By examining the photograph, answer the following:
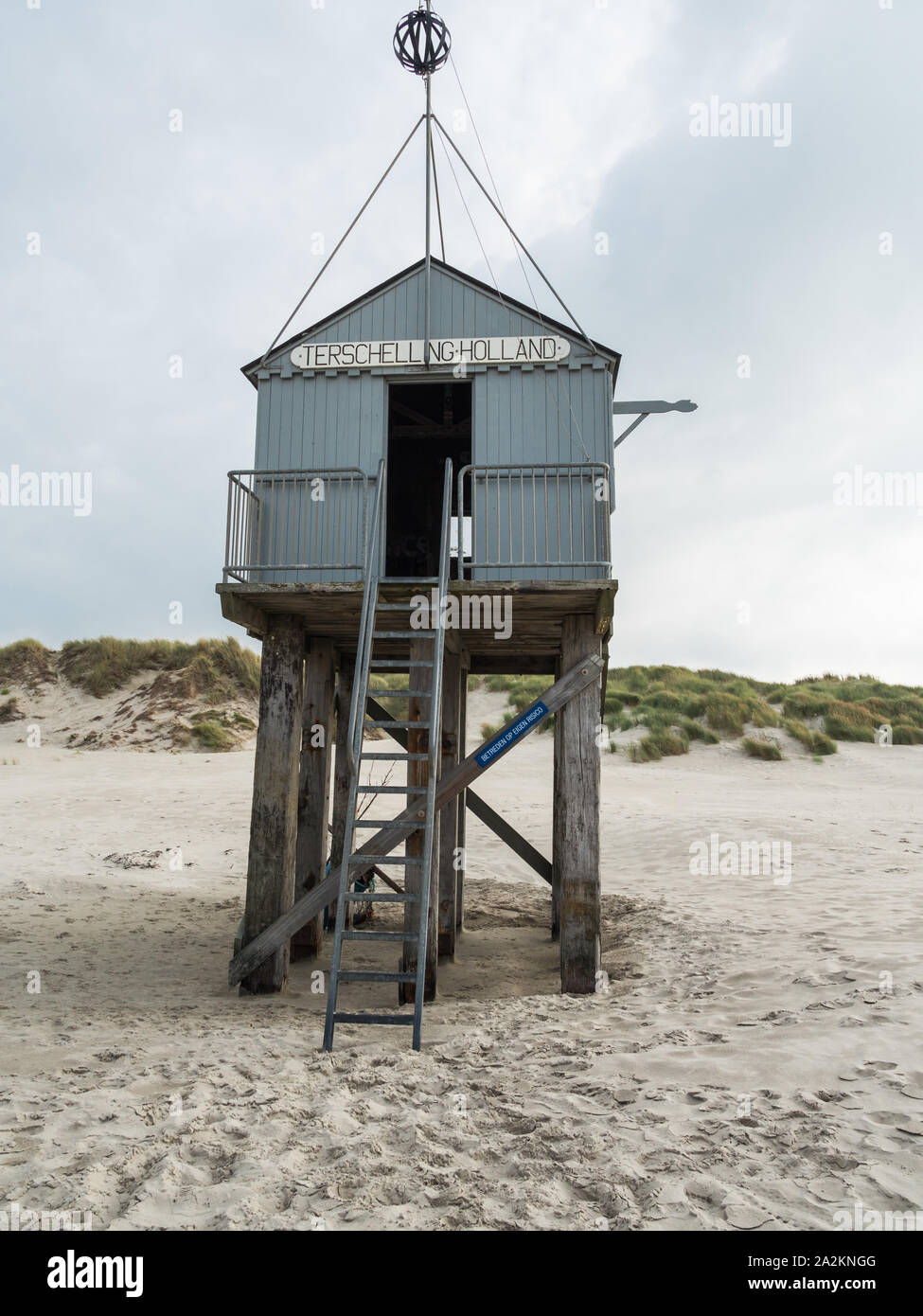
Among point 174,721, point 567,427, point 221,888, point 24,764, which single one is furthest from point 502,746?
point 174,721

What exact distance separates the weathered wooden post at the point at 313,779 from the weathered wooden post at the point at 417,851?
2087mm

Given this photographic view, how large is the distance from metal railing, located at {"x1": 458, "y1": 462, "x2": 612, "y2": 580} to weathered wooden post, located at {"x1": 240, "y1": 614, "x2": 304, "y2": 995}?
2195 millimetres

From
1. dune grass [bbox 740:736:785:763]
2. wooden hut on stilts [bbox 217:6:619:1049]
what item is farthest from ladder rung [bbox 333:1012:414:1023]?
dune grass [bbox 740:736:785:763]

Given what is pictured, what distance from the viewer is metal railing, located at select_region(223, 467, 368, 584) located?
833cm

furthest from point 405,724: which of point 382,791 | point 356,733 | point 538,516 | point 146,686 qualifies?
point 146,686

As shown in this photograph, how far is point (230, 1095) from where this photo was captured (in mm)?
5027

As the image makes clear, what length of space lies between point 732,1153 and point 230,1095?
114 inches

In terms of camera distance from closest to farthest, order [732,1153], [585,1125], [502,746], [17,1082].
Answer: [732,1153], [585,1125], [17,1082], [502,746]

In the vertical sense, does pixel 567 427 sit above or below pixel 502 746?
above

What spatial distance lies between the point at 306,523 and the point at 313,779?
3.42 meters

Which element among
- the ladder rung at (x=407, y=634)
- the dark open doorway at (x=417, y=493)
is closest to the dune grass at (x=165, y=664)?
the dark open doorway at (x=417, y=493)

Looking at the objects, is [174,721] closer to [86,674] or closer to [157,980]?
[86,674]

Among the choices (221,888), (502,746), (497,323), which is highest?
(497,323)

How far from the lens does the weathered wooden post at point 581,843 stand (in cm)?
792
